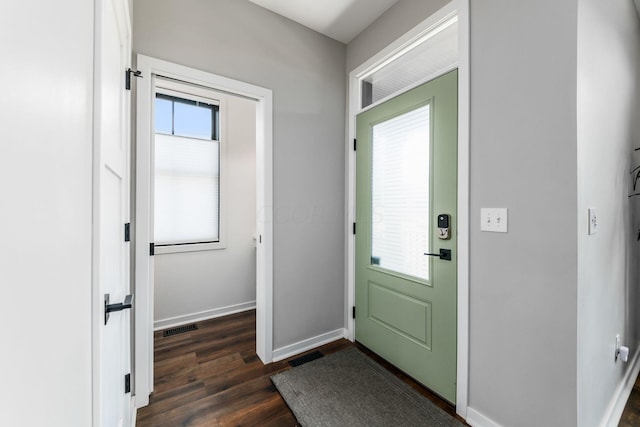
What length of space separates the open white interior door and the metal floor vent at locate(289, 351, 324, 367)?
3.58 feet

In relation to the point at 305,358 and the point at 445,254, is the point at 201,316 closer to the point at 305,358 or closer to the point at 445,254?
the point at 305,358

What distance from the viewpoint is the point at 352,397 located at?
1.74 meters

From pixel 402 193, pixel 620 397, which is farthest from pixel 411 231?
pixel 620 397

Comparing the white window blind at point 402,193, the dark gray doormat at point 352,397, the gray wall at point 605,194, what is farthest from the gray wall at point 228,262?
the gray wall at point 605,194

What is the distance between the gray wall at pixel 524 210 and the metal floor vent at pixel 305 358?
116cm

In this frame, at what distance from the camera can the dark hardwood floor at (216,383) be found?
1.59m

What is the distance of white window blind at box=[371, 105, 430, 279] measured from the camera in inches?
73.6

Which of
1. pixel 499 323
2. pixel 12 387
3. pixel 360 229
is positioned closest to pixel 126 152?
pixel 12 387

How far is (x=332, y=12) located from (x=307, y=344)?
2.86 m

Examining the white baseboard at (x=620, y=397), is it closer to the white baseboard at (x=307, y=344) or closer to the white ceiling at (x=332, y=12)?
the white baseboard at (x=307, y=344)

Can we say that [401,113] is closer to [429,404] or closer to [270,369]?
[429,404]

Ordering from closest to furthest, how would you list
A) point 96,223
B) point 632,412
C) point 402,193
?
point 96,223 → point 632,412 → point 402,193

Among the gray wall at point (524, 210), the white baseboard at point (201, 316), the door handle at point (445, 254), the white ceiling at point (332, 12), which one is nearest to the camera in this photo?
the gray wall at point (524, 210)

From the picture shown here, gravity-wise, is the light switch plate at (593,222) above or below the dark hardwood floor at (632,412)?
above
